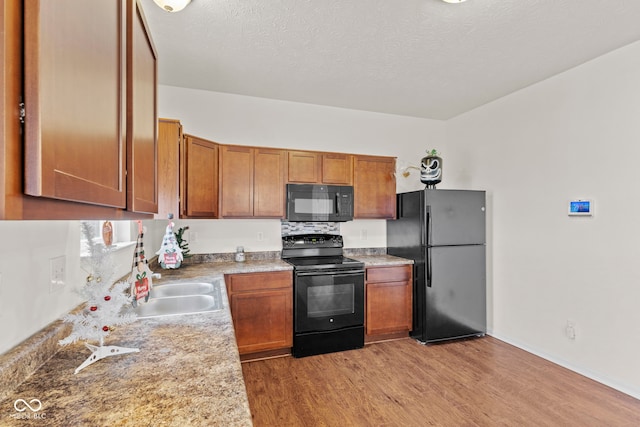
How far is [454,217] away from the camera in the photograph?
3.34 metres

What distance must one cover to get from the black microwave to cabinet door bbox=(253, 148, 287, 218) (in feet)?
0.33

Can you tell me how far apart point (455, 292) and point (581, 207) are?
1349mm

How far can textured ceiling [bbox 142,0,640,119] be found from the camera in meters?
1.99

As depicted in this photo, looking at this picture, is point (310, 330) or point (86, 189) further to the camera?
point (310, 330)

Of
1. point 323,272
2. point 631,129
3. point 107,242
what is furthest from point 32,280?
point 631,129

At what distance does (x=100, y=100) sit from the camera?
0.73 meters

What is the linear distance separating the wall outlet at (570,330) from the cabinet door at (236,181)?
3046 mm

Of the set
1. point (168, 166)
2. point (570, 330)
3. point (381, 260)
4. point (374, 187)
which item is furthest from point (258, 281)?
point (570, 330)

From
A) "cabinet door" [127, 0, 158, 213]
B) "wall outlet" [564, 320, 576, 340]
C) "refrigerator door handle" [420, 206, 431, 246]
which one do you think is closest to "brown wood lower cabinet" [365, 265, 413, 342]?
"refrigerator door handle" [420, 206, 431, 246]

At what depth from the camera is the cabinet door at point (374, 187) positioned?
3549mm

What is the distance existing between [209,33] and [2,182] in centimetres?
225

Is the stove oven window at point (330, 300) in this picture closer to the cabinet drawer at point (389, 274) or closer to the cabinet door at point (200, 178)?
the cabinet drawer at point (389, 274)

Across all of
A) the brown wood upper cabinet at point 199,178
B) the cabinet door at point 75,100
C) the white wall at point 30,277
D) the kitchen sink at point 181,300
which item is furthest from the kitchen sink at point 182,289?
the cabinet door at point 75,100

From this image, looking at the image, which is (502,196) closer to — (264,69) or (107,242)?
(264,69)
